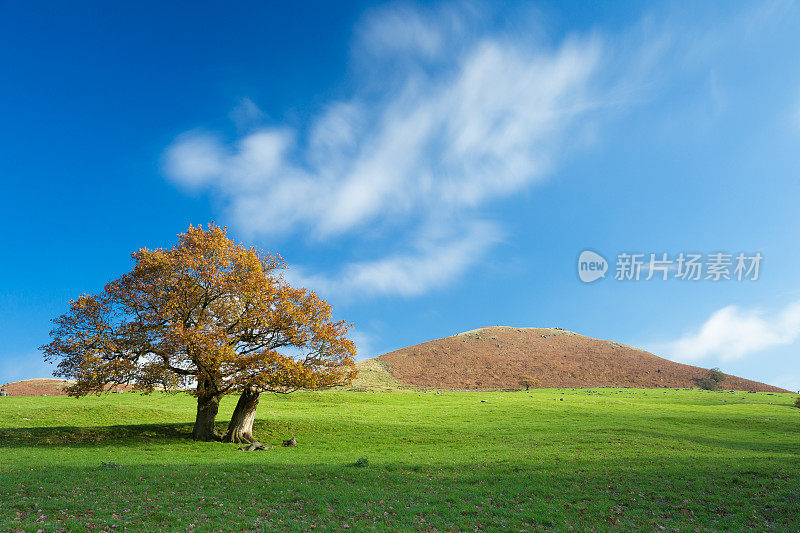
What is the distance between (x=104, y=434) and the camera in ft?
115

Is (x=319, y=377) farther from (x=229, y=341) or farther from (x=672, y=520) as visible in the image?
(x=672, y=520)

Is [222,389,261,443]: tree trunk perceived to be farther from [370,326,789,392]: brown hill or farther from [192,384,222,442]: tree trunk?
[370,326,789,392]: brown hill

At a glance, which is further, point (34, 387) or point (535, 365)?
point (535, 365)

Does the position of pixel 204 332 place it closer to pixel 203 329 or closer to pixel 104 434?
pixel 203 329

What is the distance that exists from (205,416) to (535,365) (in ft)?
344

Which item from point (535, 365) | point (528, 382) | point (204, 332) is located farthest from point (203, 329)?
point (535, 365)

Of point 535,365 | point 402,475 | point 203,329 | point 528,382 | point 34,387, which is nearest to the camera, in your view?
point 402,475

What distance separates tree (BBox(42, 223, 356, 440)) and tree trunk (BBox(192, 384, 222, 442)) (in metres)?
0.08

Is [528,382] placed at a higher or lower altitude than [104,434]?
higher

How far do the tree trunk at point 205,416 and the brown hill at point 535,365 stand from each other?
75.7m

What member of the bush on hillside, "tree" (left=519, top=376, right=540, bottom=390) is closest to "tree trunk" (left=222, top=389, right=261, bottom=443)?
"tree" (left=519, top=376, right=540, bottom=390)

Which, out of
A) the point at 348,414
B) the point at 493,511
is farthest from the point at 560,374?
the point at 493,511

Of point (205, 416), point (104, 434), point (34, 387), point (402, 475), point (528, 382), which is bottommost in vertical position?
point (34, 387)

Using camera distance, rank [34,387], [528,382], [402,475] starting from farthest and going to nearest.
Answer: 1. [528,382]
2. [34,387]
3. [402,475]
